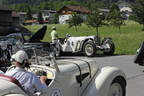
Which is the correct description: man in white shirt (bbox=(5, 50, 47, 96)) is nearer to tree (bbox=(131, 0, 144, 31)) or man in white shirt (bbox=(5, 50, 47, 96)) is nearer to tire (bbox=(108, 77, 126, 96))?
tire (bbox=(108, 77, 126, 96))

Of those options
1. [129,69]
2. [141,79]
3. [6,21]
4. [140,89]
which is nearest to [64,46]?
[129,69]

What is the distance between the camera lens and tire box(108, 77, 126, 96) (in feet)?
18.3

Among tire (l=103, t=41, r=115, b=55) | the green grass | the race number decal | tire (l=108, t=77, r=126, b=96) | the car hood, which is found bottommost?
the green grass

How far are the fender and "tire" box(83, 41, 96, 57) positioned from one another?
10621 millimetres

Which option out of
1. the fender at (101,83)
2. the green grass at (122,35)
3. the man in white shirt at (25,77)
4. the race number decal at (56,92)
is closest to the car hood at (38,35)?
the green grass at (122,35)

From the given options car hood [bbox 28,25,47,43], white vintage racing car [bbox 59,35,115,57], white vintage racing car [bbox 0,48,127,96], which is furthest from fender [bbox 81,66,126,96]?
white vintage racing car [bbox 59,35,115,57]

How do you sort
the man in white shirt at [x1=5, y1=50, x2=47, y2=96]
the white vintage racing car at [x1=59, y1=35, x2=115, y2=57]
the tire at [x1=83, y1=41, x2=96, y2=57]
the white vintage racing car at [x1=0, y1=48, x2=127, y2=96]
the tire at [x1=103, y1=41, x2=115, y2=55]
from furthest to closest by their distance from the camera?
the tire at [x1=103, y1=41, x2=115, y2=55]
the white vintage racing car at [x1=59, y1=35, x2=115, y2=57]
the tire at [x1=83, y1=41, x2=96, y2=57]
the white vintage racing car at [x1=0, y1=48, x2=127, y2=96]
the man in white shirt at [x1=5, y1=50, x2=47, y2=96]

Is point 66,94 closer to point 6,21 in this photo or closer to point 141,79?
point 141,79

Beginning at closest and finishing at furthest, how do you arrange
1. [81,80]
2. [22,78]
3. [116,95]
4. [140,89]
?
[22,78]
[81,80]
[116,95]
[140,89]

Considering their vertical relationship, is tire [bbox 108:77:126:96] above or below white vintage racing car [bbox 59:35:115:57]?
above

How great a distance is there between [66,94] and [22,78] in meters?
0.96

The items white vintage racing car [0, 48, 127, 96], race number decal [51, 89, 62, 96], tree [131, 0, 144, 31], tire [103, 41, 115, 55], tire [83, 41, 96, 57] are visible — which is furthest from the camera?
tree [131, 0, 144, 31]

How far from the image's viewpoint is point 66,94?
4.89 meters

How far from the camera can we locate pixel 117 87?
5.75 metres
